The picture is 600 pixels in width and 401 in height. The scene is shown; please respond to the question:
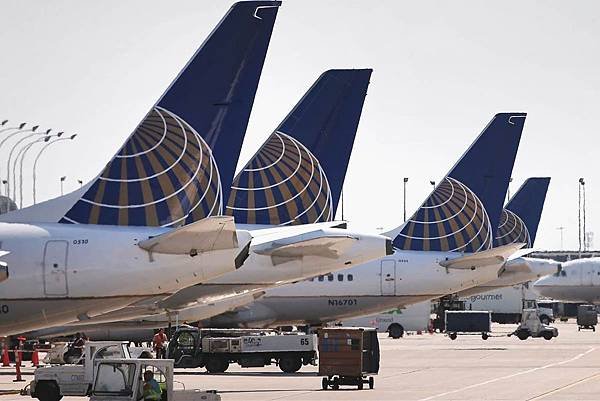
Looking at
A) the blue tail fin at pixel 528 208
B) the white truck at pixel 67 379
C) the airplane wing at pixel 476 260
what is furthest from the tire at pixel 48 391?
the blue tail fin at pixel 528 208

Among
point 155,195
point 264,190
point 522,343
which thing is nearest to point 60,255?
point 155,195

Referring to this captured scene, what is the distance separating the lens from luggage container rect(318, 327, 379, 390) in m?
38.2

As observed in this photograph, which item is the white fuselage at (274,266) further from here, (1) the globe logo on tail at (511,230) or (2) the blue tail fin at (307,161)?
(1) the globe logo on tail at (511,230)

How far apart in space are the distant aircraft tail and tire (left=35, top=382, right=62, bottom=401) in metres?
3.73

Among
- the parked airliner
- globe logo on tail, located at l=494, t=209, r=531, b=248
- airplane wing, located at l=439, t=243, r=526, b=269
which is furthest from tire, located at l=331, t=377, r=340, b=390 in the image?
globe logo on tail, located at l=494, t=209, r=531, b=248

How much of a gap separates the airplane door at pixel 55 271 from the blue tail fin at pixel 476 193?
109 ft

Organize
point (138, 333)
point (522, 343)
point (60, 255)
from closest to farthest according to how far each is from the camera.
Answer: point (60, 255) → point (138, 333) → point (522, 343)

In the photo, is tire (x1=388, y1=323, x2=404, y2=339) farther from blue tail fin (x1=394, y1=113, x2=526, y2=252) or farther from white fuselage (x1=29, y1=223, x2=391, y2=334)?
white fuselage (x1=29, y1=223, x2=391, y2=334)

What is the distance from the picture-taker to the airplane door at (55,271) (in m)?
30.2

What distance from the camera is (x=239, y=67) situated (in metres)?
34.4

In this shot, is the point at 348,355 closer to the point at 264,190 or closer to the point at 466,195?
the point at 264,190

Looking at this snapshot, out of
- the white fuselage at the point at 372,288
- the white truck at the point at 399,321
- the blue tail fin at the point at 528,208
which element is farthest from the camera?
the blue tail fin at the point at 528,208

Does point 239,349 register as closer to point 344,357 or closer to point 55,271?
point 344,357

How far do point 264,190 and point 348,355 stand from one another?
31.5 feet
